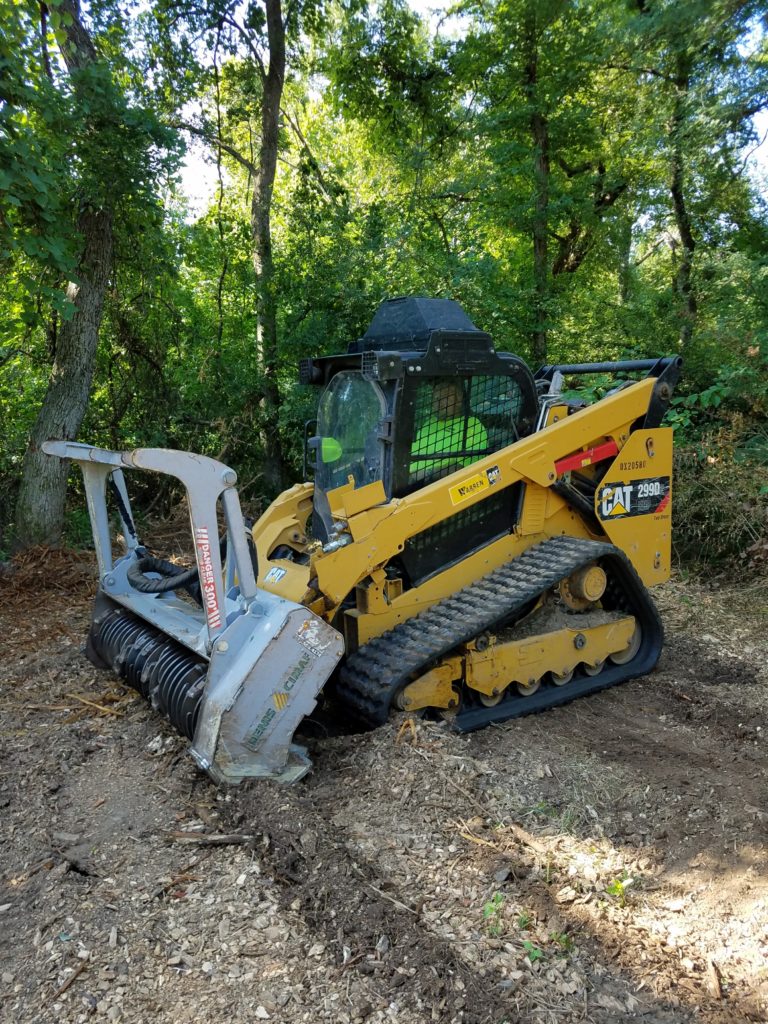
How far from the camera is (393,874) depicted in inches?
120

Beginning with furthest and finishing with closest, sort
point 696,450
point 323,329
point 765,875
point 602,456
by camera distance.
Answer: point 323,329 < point 696,450 < point 602,456 < point 765,875

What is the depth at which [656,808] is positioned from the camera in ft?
11.8

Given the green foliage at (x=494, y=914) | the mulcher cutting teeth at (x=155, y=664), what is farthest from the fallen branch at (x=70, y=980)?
the green foliage at (x=494, y=914)

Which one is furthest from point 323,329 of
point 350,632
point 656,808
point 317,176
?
point 656,808

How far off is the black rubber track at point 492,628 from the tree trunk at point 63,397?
4.43 m

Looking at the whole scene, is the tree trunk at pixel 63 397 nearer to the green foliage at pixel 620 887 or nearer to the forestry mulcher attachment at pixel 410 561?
the forestry mulcher attachment at pixel 410 561

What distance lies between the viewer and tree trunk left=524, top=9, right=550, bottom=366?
37.0 feet

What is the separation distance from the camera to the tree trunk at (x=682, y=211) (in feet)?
33.6

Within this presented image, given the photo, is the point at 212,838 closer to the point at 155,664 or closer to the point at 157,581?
the point at 155,664

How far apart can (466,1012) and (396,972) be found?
0.26 m

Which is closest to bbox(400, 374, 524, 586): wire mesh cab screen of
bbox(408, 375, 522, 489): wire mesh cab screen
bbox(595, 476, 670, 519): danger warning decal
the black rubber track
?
bbox(408, 375, 522, 489): wire mesh cab screen

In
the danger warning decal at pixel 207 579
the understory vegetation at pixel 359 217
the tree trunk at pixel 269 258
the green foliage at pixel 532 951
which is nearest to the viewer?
the green foliage at pixel 532 951

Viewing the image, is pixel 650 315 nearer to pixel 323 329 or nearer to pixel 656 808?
pixel 323 329

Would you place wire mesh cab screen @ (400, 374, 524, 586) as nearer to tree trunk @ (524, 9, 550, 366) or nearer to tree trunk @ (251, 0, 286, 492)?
tree trunk @ (251, 0, 286, 492)
